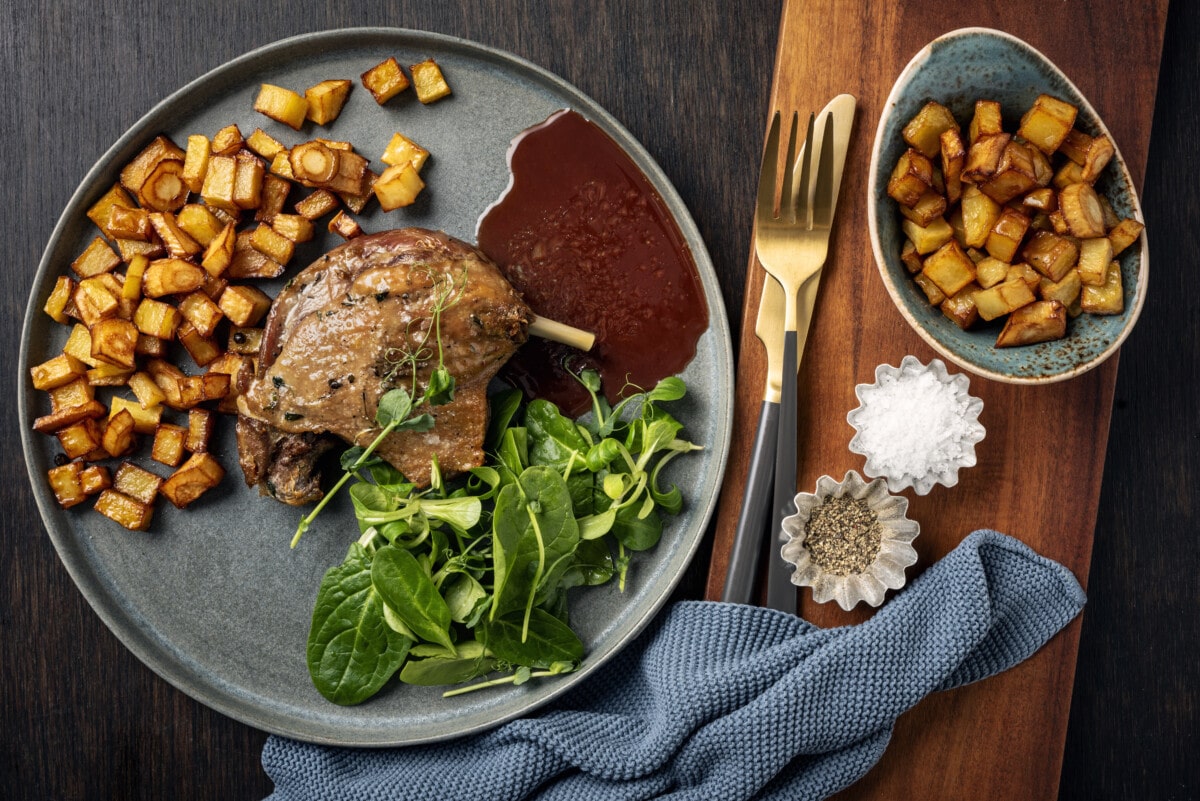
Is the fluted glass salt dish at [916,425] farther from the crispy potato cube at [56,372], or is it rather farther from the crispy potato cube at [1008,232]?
the crispy potato cube at [56,372]

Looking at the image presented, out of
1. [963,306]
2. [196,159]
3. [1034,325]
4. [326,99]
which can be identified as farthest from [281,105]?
[1034,325]

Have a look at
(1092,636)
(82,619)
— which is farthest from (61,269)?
(1092,636)

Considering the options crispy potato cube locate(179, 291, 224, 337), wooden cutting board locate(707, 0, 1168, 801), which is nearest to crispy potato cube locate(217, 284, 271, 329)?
crispy potato cube locate(179, 291, 224, 337)

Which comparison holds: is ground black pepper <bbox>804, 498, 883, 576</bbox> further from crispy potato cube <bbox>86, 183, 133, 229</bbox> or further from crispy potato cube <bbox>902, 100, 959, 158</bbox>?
crispy potato cube <bbox>86, 183, 133, 229</bbox>

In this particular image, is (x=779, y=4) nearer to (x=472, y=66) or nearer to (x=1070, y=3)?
(x=1070, y=3)

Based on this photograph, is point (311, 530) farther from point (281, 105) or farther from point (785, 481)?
point (785, 481)

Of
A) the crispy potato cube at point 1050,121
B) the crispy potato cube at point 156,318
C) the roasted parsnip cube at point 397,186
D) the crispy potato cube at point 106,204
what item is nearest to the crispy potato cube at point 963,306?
the crispy potato cube at point 1050,121

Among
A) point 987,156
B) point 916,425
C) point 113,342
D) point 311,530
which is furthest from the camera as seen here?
point 311,530
